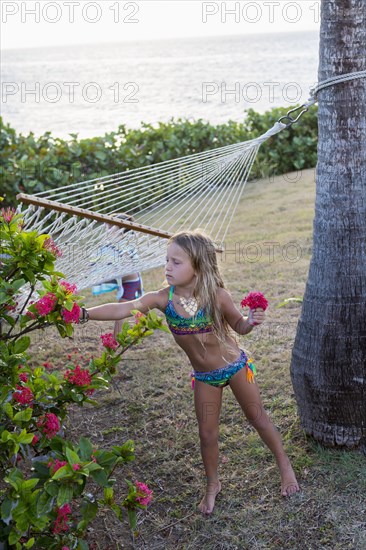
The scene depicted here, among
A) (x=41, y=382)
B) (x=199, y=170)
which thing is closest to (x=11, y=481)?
(x=41, y=382)

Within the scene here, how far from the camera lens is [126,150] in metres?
7.34

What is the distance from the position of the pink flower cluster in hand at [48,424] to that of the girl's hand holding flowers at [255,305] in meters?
0.61

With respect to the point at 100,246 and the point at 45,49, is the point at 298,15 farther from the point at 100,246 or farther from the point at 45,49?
the point at 45,49

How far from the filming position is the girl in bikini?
237 cm

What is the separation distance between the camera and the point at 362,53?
96.3 inches

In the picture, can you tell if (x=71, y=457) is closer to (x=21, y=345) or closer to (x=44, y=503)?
(x=44, y=503)

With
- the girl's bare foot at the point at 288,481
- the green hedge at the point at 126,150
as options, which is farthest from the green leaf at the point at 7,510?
the green hedge at the point at 126,150

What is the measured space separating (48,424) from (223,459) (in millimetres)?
923

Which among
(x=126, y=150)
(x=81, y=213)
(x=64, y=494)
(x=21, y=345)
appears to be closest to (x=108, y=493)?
(x=64, y=494)

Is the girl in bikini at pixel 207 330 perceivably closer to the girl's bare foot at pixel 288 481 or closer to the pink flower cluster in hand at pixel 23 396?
the girl's bare foot at pixel 288 481

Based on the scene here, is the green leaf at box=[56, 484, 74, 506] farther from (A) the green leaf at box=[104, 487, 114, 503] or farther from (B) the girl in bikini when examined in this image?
(B) the girl in bikini

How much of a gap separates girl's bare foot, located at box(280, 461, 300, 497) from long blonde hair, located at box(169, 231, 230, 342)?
0.49 meters

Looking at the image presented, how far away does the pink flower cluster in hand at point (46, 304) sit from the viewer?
1.94 meters

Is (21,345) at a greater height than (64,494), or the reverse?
(21,345)
